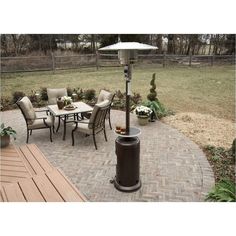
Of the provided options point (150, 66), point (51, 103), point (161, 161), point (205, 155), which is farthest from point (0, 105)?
point (150, 66)

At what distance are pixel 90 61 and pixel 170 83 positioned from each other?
24.9ft

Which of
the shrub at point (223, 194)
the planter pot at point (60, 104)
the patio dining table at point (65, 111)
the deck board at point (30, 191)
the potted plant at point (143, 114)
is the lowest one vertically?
the shrub at point (223, 194)

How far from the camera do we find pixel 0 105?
9438 mm

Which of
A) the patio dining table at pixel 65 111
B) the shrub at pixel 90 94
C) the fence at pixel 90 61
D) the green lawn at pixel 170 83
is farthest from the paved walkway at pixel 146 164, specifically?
the fence at pixel 90 61

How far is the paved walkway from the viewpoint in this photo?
4199mm

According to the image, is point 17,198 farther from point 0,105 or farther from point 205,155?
point 0,105

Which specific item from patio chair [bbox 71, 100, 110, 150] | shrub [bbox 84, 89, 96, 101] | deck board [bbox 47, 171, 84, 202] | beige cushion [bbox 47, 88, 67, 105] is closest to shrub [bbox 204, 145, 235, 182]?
patio chair [bbox 71, 100, 110, 150]

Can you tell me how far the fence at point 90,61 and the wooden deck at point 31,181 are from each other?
13626 mm

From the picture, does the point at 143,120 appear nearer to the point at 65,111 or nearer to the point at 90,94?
the point at 65,111

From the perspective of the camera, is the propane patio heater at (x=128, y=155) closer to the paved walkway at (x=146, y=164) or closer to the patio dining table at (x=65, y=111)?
the paved walkway at (x=146, y=164)

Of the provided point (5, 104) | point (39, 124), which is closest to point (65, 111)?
point (39, 124)

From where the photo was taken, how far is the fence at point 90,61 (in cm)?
1722

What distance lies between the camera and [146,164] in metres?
5.20

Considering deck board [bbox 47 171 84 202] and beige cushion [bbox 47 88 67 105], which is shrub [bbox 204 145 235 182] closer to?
deck board [bbox 47 171 84 202]
